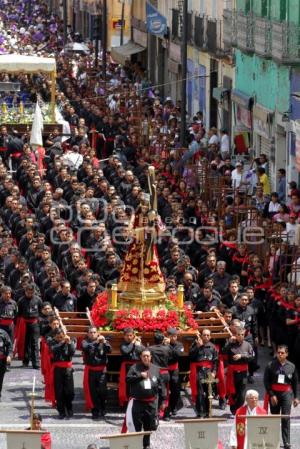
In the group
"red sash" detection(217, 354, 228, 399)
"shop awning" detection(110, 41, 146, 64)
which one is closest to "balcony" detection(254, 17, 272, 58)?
"red sash" detection(217, 354, 228, 399)

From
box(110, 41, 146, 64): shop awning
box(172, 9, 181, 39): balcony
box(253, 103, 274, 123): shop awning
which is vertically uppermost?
box(253, 103, 274, 123): shop awning

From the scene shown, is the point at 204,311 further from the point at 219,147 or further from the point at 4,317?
the point at 219,147

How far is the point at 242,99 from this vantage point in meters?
49.8

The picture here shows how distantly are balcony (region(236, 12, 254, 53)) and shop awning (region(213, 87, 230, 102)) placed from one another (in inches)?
157

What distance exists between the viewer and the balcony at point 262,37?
44.5 m

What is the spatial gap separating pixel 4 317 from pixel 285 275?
506cm

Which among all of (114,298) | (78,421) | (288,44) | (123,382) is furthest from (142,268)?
Result: (288,44)

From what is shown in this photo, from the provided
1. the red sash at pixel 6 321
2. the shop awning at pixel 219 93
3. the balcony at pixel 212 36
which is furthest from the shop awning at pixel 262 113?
the red sash at pixel 6 321

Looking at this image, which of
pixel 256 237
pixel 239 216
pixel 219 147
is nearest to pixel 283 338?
pixel 256 237

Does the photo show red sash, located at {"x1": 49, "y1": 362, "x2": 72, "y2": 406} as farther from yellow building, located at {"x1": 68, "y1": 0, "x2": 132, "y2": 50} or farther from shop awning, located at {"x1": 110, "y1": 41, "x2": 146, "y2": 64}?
yellow building, located at {"x1": 68, "y1": 0, "x2": 132, "y2": 50}

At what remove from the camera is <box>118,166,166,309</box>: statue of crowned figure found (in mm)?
28688

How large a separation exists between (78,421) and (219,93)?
26.8 meters

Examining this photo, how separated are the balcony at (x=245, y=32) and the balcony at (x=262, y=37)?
2.04 feet

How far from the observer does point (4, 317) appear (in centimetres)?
3047
